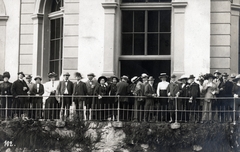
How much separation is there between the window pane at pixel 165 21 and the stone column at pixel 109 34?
82.4 inches

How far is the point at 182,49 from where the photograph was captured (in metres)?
21.3

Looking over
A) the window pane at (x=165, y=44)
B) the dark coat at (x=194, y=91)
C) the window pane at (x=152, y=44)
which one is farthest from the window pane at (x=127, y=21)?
the dark coat at (x=194, y=91)

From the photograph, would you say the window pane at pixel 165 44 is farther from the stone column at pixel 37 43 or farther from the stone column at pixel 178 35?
the stone column at pixel 37 43

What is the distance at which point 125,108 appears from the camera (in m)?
19.0

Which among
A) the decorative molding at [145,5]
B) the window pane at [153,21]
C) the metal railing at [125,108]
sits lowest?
the metal railing at [125,108]

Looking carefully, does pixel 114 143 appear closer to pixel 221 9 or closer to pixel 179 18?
pixel 179 18

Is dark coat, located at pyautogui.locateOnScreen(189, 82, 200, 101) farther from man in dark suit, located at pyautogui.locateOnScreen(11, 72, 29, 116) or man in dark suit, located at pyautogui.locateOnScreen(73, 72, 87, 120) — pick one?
man in dark suit, located at pyautogui.locateOnScreen(11, 72, 29, 116)

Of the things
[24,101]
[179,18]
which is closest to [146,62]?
[179,18]

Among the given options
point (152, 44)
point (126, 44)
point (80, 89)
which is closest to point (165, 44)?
point (152, 44)

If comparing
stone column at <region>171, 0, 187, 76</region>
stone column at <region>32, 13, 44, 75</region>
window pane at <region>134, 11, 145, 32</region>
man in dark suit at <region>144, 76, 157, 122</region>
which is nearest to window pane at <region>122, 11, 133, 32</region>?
window pane at <region>134, 11, 145, 32</region>

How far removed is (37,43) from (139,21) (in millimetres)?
5535

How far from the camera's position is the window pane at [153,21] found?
2217cm

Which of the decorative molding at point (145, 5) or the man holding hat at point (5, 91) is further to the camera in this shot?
the decorative molding at point (145, 5)

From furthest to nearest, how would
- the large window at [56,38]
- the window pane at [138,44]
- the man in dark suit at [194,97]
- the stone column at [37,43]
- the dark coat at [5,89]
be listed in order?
the stone column at [37,43], the large window at [56,38], the window pane at [138,44], the dark coat at [5,89], the man in dark suit at [194,97]
